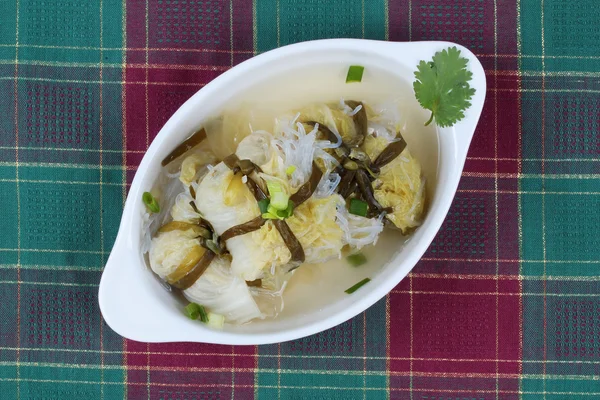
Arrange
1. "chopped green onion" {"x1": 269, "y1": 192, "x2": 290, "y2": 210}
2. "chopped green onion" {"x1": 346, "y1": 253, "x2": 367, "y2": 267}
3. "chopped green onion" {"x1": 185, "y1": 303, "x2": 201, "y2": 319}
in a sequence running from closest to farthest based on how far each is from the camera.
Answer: "chopped green onion" {"x1": 269, "y1": 192, "x2": 290, "y2": 210} < "chopped green onion" {"x1": 185, "y1": 303, "x2": 201, "y2": 319} < "chopped green onion" {"x1": 346, "y1": 253, "x2": 367, "y2": 267}

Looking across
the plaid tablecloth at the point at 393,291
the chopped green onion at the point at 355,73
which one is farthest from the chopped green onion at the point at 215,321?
the chopped green onion at the point at 355,73

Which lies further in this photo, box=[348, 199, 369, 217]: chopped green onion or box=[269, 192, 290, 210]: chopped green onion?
box=[348, 199, 369, 217]: chopped green onion

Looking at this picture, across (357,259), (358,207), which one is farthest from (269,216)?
(357,259)

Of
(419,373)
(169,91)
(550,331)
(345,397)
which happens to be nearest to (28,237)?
(169,91)

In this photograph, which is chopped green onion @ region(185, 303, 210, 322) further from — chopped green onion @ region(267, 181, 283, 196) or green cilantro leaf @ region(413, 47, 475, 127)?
green cilantro leaf @ region(413, 47, 475, 127)

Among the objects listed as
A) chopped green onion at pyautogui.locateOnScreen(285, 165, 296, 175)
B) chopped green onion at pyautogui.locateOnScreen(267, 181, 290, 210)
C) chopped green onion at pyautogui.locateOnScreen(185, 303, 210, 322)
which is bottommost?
chopped green onion at pyautogui.locateOnScreen(185, 303, 210, 322)

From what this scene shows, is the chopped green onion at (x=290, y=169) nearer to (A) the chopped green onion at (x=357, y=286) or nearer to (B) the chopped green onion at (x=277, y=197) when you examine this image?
(B) the chopped green onion at (x=277, y=197)

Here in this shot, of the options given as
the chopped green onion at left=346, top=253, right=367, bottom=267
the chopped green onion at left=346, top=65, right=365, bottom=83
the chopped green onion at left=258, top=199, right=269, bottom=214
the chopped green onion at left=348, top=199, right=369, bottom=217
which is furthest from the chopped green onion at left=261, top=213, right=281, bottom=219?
the chopped green onion at left=346, top=65, right=365, bottom=83
